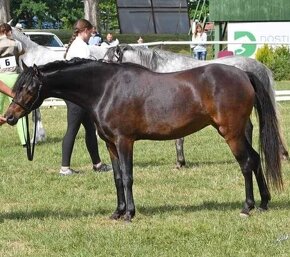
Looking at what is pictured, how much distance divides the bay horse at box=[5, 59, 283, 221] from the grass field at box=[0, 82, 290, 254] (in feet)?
1.57

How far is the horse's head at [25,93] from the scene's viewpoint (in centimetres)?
806

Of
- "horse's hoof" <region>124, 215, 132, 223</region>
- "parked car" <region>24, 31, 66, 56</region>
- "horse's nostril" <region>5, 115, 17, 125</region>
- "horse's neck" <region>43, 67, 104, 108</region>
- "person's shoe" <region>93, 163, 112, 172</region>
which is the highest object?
"horse's neck" <region>43, 67, 104, 108</region>

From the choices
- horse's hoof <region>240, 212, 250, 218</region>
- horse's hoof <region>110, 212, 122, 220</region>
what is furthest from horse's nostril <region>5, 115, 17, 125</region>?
horse's hoof <region>240, 212, 250, 218</region>

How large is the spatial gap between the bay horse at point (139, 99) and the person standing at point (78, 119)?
2.47m

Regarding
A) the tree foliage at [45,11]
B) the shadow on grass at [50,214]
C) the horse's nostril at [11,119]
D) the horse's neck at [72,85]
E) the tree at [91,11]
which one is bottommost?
the tree foliage at [45,11]

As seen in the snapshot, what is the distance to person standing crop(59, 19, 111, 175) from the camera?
1096 centimetres

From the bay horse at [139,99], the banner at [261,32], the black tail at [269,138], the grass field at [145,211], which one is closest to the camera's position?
the grass field at [145,211]

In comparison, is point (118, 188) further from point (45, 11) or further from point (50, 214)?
point (45, 11)

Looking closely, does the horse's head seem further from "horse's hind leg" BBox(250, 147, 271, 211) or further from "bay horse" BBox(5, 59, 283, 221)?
"horse's hind leg" BBox(250, 147, 271, 211)

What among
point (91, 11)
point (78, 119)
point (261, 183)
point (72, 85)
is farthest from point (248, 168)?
point (91, 11)

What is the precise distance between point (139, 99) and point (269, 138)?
148 centimetres

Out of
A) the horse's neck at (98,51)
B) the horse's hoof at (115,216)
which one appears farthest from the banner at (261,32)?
the horse's hoof at (115,216)

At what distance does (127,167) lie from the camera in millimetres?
8250

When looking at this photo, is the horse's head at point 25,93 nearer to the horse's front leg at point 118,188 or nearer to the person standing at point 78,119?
the horse's front leg at point 118,188
